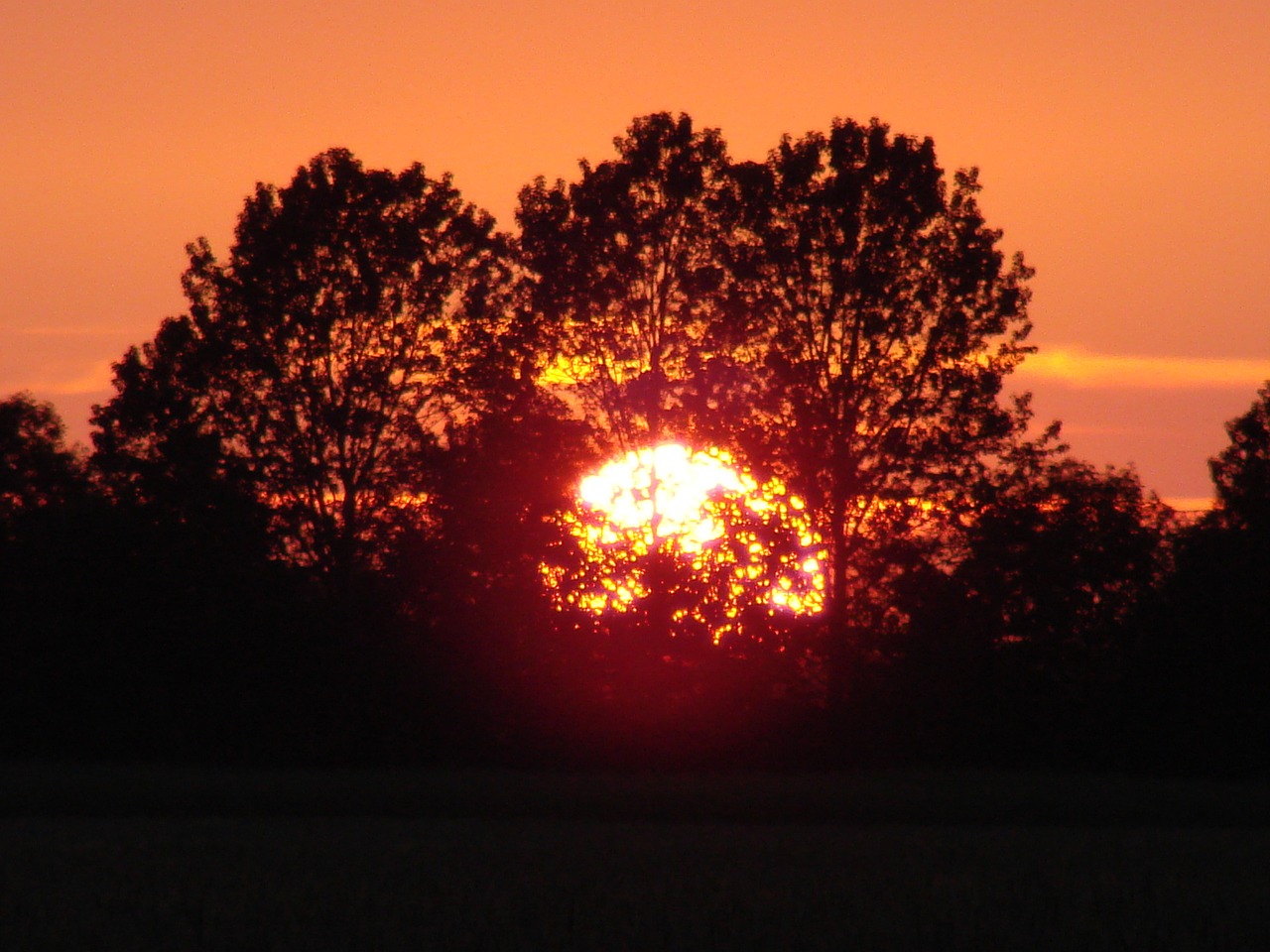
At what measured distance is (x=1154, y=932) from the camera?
14.7 meters

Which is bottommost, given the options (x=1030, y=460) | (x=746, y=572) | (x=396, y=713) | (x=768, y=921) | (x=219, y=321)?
(x=768, y=921)

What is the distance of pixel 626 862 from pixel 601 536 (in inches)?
625

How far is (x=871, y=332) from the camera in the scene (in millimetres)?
35719

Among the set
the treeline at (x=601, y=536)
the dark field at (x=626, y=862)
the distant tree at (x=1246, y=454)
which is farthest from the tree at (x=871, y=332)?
the distant tree at (x=1246, y=454)

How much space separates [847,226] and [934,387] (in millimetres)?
4252

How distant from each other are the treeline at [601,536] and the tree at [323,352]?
93mm

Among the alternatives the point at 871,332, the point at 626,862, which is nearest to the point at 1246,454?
the point at 871,332

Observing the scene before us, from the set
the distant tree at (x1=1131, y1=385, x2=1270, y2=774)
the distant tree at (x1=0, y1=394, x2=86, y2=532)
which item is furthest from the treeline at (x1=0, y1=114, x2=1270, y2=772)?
the distant tree at (x1=0, y1=394, x2=86, y2=532)

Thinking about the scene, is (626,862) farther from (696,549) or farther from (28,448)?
(28,448)

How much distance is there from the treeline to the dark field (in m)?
2.35

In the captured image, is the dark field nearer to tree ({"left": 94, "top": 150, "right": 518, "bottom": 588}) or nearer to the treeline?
the treeline

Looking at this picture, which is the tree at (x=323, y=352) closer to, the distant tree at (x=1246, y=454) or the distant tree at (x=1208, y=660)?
the distant tree at (x=1208, y=660)

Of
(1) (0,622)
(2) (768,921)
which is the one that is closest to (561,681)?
(1) (0,622)

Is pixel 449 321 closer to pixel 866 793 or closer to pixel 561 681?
pixel 561 681
